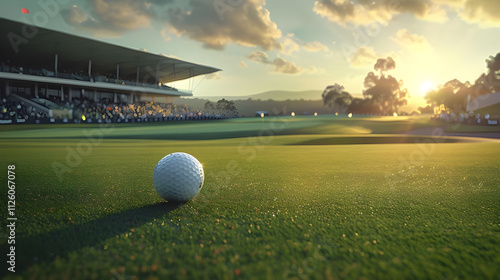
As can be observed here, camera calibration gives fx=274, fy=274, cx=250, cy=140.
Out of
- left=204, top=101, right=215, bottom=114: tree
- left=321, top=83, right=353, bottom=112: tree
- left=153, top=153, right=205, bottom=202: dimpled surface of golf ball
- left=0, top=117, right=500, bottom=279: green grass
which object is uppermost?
left=321, top=83, right=353, bottom=112: tree

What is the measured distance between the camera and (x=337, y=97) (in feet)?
238

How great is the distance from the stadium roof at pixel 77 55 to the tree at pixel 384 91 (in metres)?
38.1

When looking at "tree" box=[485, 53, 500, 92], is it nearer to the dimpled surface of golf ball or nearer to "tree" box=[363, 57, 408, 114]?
"tree" box=[363, 57, 408, 114]

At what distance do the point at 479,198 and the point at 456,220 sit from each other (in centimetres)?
132

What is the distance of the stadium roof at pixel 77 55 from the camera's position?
36.8m

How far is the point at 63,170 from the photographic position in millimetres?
6555

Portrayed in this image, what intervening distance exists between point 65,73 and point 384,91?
222ft

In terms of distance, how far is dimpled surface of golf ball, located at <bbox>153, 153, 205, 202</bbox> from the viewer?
3836mm

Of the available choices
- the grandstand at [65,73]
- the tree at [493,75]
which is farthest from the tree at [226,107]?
the tree at [493,75]

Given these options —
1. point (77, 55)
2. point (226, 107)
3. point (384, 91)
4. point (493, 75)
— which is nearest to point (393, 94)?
point (384, 91)

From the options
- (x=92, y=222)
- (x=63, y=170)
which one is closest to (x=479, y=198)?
(x=92, y=222)

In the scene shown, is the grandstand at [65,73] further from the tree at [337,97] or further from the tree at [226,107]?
the tree at [337,97]

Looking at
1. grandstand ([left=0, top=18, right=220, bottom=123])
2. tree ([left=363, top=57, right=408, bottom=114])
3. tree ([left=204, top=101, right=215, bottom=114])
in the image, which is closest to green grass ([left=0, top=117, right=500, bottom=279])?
grandstand ([left=0, top=18, right=220, bottom=123])

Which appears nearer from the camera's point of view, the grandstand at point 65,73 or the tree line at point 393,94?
the grandstand at point 65,73
